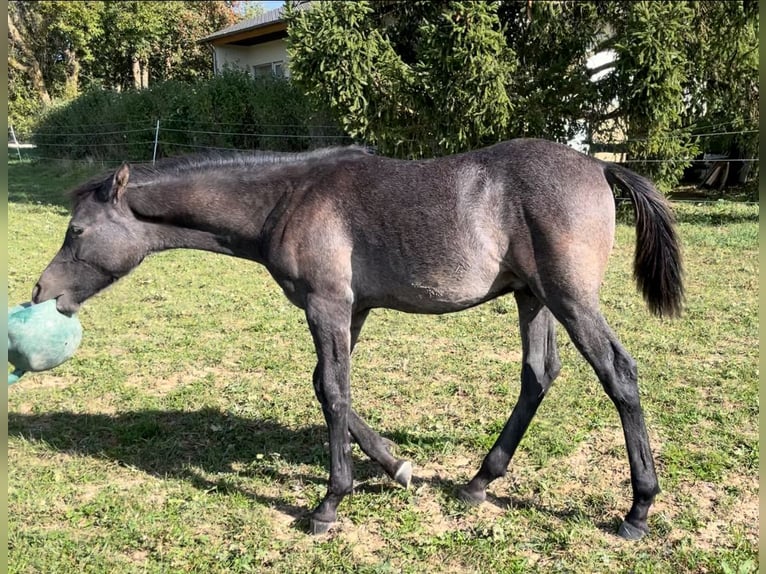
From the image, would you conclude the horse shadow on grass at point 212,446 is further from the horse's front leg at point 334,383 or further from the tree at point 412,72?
the tree at point 412,72

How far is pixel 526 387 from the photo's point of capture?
3377 mm

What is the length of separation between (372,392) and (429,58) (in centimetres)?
756

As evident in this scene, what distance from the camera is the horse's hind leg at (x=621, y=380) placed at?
285cm

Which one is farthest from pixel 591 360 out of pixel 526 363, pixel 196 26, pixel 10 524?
pixel 196 26

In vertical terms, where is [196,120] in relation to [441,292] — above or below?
above

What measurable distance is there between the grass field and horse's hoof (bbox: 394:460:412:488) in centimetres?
9

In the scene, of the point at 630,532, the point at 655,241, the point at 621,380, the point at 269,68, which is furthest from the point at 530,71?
the point at 269,68

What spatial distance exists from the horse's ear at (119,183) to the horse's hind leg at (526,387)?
7.09ft

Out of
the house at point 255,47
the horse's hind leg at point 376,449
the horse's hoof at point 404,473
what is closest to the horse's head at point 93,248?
the horse's hind leg at point 376,449

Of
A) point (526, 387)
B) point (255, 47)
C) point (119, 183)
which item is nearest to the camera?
point (119, 183)

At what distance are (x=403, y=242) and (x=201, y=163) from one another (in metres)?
1.27

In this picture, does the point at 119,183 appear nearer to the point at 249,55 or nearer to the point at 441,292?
the point at 441,292

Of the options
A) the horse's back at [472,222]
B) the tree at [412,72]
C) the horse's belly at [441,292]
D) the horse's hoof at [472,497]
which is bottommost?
the horse's hoof at [472,497]

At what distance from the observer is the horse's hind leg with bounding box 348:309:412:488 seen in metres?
3.43
